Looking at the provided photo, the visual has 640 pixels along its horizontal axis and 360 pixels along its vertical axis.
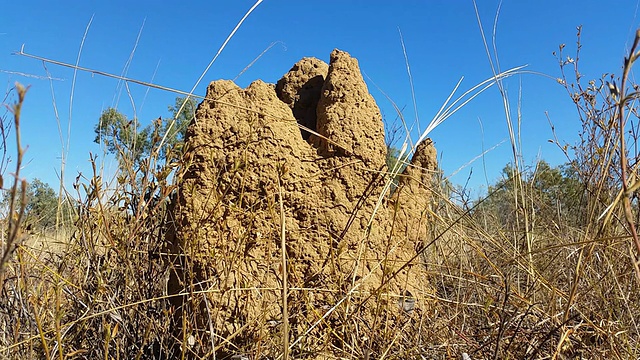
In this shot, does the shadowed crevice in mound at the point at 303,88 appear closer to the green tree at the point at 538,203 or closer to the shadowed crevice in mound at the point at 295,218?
the shadowed crevice in mound at the point at 295,218

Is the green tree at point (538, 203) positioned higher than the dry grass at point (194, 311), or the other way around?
the green tree at point (538, 203)

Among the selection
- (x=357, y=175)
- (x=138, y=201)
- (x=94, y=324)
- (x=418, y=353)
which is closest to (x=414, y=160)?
(x=357, y=175)

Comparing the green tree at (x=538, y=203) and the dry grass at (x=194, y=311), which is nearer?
the dry grass at (x=194, y=311)

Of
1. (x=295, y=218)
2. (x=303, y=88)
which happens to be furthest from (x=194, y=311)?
(x=303, y=88)

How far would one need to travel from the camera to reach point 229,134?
2068mm

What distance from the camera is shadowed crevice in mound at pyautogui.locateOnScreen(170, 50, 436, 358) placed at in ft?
5.41

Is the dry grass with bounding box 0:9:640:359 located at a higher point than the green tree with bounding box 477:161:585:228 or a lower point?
lower

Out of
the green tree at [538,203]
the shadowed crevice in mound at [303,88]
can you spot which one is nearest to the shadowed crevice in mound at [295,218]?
the shadowed crevice in mound at [303,88]

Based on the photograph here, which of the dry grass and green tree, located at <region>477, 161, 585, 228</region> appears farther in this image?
green tree, located at <region>477, 161, 585, 228</region>

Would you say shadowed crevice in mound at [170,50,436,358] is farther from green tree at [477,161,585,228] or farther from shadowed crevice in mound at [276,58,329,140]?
green tree at [477,161,585,228]

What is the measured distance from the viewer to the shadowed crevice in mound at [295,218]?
5.41 feet

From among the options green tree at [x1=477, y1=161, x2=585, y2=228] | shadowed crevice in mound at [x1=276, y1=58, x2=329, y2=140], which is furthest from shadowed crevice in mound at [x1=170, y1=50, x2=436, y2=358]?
green tree at [x1=477, y1=161, x2=585, y2=228]

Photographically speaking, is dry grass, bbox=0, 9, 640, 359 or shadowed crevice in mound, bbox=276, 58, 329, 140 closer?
dry grass, bbox=0, 9, 640, 359

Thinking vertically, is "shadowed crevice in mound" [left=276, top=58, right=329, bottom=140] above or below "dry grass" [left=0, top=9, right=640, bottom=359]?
above
